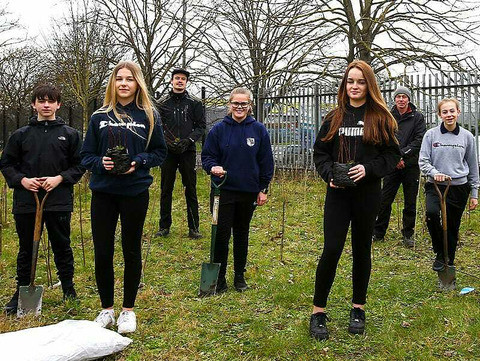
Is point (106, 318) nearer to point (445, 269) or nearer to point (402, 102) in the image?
point (445, 269)

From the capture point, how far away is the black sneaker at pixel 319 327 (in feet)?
11.0

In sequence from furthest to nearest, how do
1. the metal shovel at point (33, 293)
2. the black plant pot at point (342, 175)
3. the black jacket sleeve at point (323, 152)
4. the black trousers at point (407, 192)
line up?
the black trousers at point (407, 192) < the metal shovel at point (33, 293) < the black jacket sleeve at point (323, 152) < the black plant pot at point (342, 175)

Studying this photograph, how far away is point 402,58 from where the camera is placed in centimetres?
1119

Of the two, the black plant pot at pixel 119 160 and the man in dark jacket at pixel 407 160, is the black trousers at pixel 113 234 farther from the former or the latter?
the man in dark jacket at pixel 407 160

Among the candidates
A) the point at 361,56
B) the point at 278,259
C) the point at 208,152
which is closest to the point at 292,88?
the point at 361,56

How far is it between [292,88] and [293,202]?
3985 millimetres

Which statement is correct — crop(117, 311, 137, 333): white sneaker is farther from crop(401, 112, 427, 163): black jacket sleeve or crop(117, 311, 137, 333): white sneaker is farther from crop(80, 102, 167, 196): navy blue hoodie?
crop(401, 112, 427, 163): black jacket sleeve

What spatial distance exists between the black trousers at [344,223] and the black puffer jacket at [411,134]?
2.90 m

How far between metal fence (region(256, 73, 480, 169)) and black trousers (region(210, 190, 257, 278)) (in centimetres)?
687

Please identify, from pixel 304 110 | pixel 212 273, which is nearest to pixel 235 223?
pixel 212 273

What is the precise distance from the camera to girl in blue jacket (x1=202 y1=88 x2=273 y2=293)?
4254 millimetres

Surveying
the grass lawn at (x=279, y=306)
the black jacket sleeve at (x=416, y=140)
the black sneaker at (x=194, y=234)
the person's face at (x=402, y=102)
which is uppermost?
the person's face at (x=402, y=102)

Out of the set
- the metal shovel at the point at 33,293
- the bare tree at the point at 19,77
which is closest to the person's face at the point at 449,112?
the metal shovel at the point at 33,293

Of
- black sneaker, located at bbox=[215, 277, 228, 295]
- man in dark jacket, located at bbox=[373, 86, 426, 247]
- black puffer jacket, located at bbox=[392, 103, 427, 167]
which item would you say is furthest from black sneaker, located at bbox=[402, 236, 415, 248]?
black sneaker, located at bbox=[215, 277, 228, 295]
